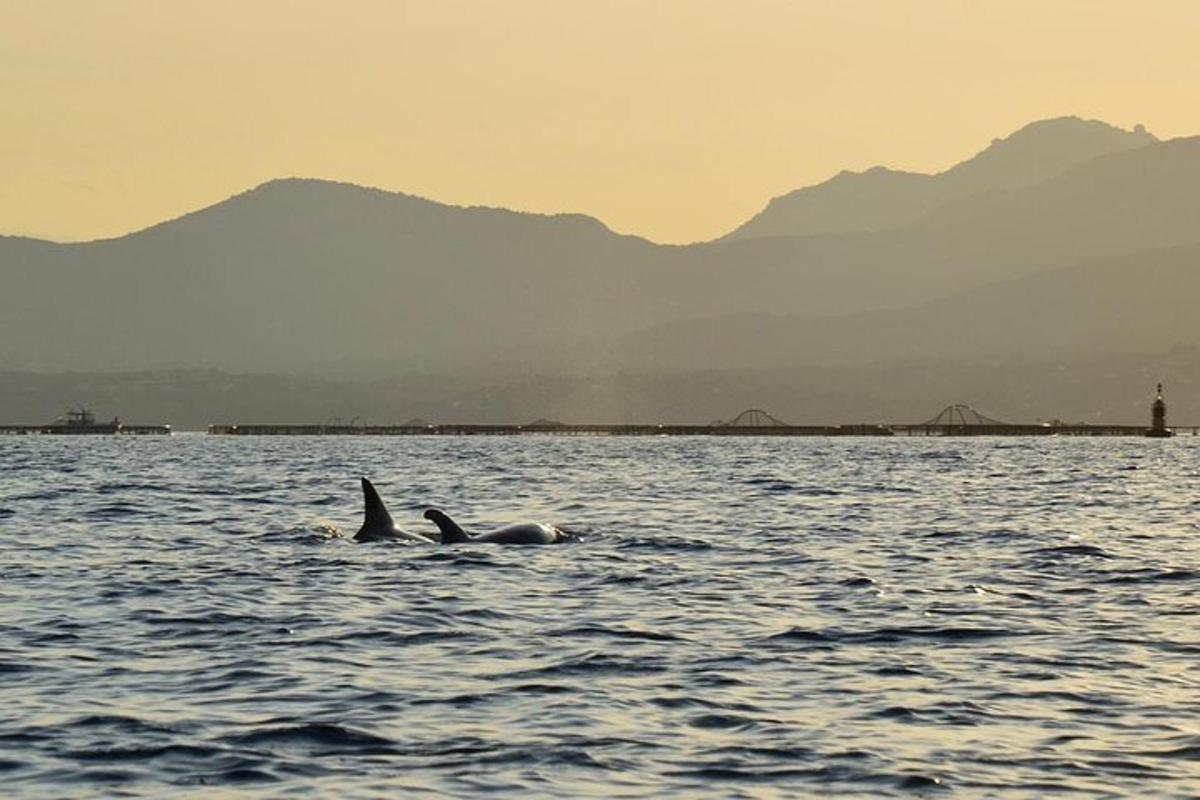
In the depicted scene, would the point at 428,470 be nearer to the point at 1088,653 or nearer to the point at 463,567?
the point at 463,567

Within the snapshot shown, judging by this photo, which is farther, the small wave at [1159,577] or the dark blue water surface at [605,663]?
the small wave at [1159,577]

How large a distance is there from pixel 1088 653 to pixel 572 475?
87.2 m

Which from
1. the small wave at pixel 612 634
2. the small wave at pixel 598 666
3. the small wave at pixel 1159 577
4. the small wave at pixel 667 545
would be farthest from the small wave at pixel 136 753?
the small wave at pixel 667 545

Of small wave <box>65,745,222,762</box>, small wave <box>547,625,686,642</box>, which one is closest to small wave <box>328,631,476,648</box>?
small wave <box>547,625,686,642</box>

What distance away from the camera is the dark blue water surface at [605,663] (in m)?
21.0

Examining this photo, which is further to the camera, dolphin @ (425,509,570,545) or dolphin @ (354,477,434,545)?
dolphin @ (354,477,434,545)

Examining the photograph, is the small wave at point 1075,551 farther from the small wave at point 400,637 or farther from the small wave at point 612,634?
the small wave at point 400,637

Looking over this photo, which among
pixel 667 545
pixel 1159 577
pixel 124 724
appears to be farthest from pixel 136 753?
pixel 667 545

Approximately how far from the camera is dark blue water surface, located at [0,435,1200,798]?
2097 cm

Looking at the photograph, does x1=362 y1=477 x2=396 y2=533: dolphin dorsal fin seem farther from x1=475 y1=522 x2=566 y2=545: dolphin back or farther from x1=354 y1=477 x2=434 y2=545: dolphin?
x1=475 y1=522 x2=566 y2=545: dolphin back

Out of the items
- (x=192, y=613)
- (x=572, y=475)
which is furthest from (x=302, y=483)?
(x=192, y=613)

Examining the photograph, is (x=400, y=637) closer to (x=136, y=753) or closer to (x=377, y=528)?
(x=136, y=753)

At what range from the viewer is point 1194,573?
138ft

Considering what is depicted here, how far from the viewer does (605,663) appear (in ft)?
91.7
